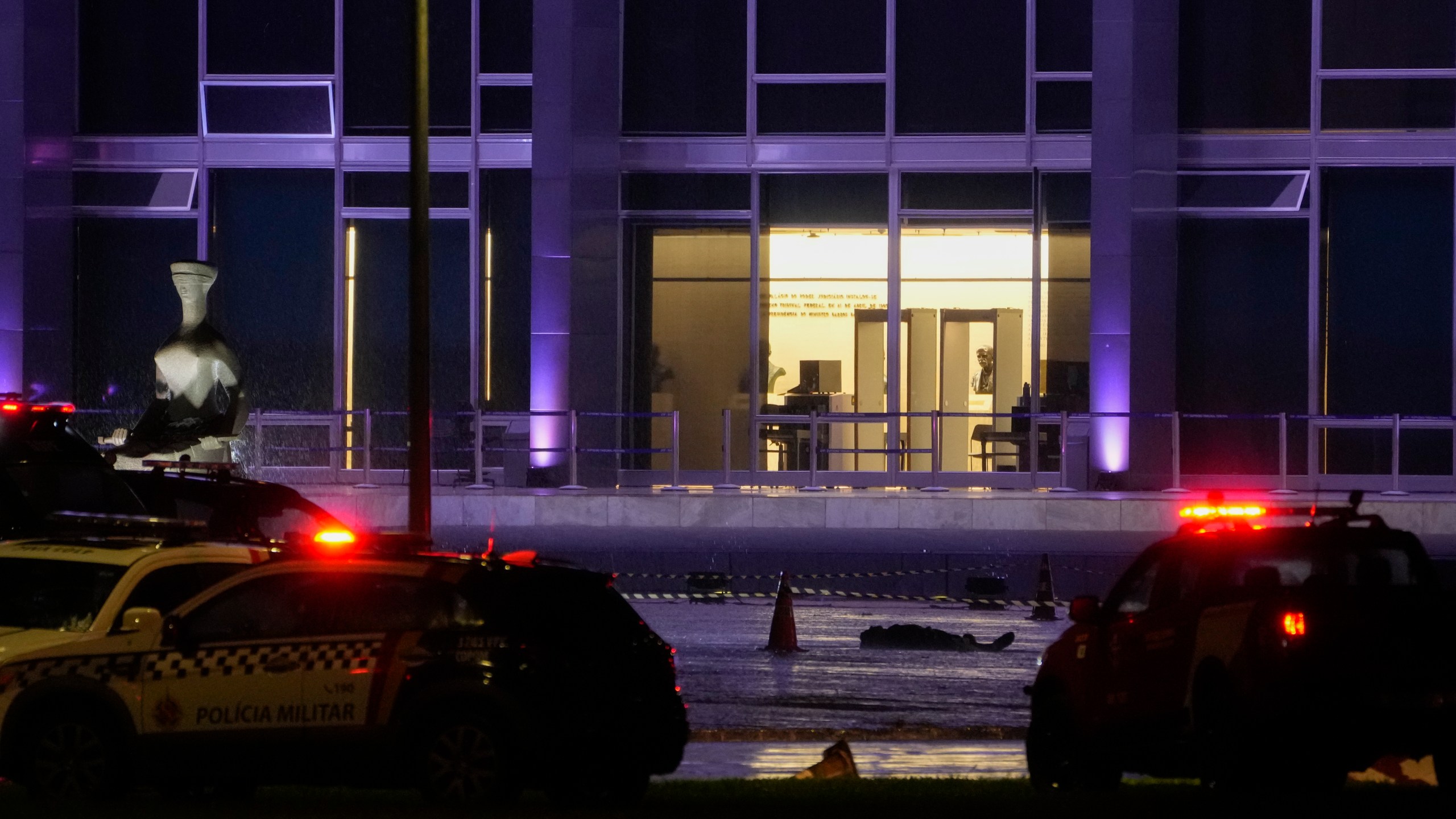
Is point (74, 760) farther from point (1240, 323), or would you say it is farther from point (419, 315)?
point (1240, 323)

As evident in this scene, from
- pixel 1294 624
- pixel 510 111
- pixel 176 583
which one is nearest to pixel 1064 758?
pixel 1294 624

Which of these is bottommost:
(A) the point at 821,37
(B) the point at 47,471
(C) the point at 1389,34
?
(B) the point at 47,471

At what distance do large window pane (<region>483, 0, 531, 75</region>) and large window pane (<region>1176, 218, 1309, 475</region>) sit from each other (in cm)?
944

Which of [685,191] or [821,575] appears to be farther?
[685,191]

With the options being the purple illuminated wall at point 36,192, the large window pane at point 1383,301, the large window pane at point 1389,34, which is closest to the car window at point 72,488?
the purple illuminated wall at point 36,192

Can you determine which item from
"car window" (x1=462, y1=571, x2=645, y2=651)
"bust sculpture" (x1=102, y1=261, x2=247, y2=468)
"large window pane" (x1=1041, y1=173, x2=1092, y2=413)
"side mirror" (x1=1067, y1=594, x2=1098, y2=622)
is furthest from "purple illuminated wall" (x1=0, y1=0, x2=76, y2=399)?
"side mirror" (x1=1067, y1=594, x2=1098, y2=622)

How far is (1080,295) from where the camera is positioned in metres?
26.7

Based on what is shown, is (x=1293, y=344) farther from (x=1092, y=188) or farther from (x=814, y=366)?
(x=814, y=366)

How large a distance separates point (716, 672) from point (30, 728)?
19.7 ft

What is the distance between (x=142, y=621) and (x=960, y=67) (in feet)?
63.0

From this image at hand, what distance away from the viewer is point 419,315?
543 inches

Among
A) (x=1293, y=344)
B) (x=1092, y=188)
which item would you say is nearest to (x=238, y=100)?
(x=1092, y=188)

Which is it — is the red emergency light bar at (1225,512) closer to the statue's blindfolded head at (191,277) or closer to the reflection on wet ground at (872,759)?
the reflection on wet ground at (872,759)

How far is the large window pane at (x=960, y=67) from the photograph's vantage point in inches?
1046
